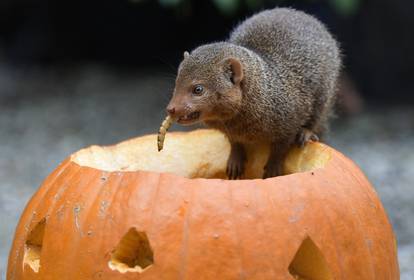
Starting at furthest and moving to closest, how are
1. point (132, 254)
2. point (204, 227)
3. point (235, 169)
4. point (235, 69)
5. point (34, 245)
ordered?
point (235, 169) → point (235, 69) → point (34, 245) → point (132, 254) → point (204, 227)

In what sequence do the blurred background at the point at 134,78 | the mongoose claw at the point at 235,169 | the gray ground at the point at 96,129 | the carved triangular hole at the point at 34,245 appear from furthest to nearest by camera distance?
the blurred background at the point at 134,78
the gray ground at the point at 96,129
the mongoose claw at the point at 235,169
the carved triangular hole at the point at 34,245

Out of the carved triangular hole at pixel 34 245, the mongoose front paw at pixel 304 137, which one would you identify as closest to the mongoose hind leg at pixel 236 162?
the mongoose front paw at pixel 304 137

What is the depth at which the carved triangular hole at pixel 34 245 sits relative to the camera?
2845 mm

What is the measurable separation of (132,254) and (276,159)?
101cm

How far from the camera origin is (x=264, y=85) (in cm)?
354

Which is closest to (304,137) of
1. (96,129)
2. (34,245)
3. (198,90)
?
(198,90)

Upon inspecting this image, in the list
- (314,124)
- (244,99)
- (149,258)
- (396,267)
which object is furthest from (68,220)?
(314,124)

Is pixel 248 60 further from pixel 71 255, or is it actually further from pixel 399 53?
pixel 399 53

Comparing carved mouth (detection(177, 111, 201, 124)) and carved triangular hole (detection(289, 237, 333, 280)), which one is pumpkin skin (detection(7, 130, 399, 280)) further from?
carved mouth (detection(177, 111, 201, 124))

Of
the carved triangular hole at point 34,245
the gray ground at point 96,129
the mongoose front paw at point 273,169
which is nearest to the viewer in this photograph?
the carved triangular hole at point 34,245

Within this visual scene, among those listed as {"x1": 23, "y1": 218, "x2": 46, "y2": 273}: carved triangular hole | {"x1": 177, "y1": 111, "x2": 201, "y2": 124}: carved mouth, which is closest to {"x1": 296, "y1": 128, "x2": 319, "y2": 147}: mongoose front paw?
{"x1": 177, "y1": 111, "x2": 201, "y2": 124}: carved mouth

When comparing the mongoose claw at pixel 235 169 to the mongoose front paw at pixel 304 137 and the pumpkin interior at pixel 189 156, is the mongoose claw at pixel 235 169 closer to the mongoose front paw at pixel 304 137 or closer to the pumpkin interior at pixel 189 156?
the pumpkin interior at pixel 189 156

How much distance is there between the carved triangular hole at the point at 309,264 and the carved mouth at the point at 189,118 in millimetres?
825

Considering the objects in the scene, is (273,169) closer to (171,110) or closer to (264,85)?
(264,85)
